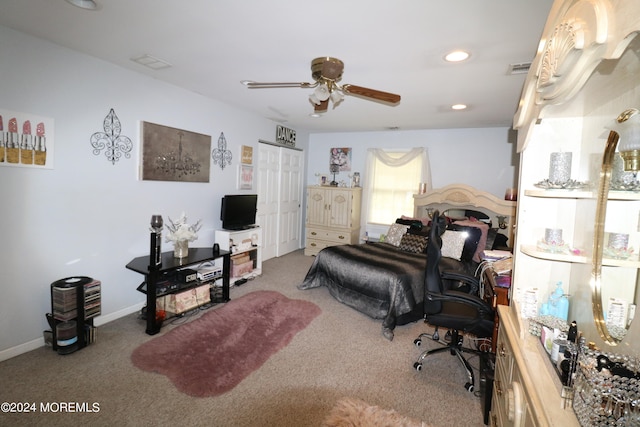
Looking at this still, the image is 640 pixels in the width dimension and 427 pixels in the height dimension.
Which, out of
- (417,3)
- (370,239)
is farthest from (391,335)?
(370,239)

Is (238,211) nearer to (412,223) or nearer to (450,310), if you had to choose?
(412,223)

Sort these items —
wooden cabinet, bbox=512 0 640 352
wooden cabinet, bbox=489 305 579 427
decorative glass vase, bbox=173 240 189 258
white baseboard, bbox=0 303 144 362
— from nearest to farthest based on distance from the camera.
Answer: wooden cabinet, bbox=512 0 640 352
wooden cabinet, bbox=489 305 579 427
white baseboard, bbox=0 303 144 362
decorative glass vase, bbox=173 240 189 258

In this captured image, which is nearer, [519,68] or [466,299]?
[466,299]

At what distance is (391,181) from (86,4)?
4922 millimetres

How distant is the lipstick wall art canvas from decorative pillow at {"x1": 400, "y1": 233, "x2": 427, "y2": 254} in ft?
12.8

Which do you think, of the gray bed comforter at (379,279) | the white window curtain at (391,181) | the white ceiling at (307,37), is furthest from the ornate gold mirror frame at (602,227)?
the white window curtain at (391,181)

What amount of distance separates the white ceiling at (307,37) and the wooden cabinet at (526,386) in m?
1.74

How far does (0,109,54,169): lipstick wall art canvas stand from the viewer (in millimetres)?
2246

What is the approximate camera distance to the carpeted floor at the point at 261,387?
6.15 ft

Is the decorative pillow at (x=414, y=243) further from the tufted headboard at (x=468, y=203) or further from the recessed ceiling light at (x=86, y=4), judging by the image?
the recessed ceiling light at (x=86, y=4)

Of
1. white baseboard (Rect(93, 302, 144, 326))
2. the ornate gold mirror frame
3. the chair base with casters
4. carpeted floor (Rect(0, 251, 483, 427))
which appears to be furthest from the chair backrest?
white baseboard (Rect(93, 302, 144, 326))

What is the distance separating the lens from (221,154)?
4227 mm

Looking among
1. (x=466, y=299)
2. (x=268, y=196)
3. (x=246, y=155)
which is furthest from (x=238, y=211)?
(x=466, y=299)

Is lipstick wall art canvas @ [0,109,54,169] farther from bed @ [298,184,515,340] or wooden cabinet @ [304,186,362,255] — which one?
wooden cabinet @ [304,186,362,255]
